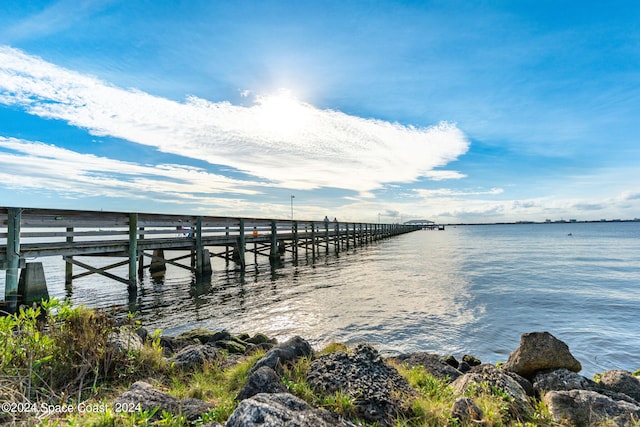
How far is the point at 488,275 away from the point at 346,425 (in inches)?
709

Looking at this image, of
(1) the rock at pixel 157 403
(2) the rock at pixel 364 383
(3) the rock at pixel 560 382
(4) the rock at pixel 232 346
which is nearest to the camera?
(1) the rock at pixel 157 403

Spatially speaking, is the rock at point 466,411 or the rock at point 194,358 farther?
the rock at point 194,358

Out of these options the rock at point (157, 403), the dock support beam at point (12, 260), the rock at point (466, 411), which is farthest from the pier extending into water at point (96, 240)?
the rock at point (466, 411)

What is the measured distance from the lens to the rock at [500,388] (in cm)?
354

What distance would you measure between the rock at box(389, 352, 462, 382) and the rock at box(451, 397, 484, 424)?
1.62 meters

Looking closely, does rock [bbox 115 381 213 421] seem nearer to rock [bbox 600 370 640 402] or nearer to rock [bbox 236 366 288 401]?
rock [bbox 236 366 288 401]

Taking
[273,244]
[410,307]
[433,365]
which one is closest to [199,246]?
[273,244]

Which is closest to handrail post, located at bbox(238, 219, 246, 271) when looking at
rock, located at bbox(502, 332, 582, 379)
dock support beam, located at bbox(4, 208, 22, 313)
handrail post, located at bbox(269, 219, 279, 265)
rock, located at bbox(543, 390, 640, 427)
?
handrail post, located at bbox(269, 219, 279, 265)

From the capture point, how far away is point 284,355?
4387 mm

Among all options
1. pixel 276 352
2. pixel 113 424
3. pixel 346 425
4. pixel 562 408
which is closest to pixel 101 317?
pixel 113 424

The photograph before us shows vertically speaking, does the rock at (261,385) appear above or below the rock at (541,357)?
above

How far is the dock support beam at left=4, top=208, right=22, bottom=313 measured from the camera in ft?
27.4

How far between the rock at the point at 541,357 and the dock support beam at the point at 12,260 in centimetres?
1175

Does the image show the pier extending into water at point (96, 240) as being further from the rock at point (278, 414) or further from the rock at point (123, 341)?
the rock at point (278, 414)
